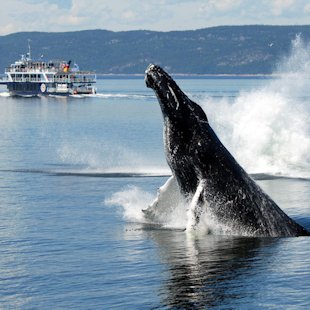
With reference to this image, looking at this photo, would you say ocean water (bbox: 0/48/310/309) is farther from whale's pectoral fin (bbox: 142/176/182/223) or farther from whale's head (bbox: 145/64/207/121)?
whale's head (bbox: 145/64/207/121)

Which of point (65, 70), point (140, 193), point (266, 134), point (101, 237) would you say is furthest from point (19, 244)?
point (65, 70)

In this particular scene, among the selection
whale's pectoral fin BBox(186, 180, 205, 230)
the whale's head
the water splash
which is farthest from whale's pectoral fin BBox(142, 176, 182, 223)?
the water splash

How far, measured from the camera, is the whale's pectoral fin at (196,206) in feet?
65.2

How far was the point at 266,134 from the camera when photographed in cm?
4491

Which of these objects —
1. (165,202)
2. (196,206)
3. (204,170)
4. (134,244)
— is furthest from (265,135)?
(196,206)

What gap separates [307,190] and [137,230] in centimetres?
1031

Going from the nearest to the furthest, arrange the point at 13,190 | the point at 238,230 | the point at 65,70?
the point at 238,230 → the point at 13,190 → the point at 65,70

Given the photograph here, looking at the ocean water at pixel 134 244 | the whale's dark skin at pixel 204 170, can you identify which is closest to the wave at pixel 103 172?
the ocean water at pixel 134 244

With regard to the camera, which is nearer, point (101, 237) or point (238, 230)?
point (238, 230)

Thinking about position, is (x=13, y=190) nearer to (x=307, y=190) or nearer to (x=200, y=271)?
(x=307, y=190)

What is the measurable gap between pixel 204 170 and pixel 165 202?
5.95ft

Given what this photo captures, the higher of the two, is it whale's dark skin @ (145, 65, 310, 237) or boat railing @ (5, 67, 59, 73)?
boat railing @ (5, 67, 59, 73)

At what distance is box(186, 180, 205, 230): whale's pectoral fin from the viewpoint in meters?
19.9

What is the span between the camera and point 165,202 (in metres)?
21.6
